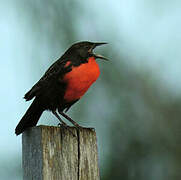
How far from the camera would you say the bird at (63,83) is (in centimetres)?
394

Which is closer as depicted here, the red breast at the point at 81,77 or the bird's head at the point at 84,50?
the red breast at the point at 81,77

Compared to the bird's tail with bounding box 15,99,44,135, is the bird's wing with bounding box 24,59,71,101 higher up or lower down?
higher up

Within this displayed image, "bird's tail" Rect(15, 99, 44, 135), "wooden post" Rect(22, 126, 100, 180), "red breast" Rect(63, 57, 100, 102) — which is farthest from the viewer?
"bird's tail" Rect(15, 99, 44, 135)

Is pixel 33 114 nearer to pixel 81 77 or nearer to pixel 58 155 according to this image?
pixel 81 77

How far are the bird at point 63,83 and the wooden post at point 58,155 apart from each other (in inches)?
29.4

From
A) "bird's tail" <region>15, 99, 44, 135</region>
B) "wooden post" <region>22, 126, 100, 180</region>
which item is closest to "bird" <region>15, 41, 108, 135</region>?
"bird's tail" <region>15, 99, 44, 135</region>

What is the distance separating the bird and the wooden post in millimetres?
748

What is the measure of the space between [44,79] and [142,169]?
3.45 meters

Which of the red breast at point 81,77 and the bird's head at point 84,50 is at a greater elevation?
the bird's head at point 84,50

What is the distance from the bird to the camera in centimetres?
394

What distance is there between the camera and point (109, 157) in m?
6.91

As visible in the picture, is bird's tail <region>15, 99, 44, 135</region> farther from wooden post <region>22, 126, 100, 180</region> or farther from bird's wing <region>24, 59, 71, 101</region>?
wooden post <region>22, 126, 100, 180</region>

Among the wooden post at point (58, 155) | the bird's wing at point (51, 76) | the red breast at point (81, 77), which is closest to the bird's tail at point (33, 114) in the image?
the bird's wing at point (51, 76)

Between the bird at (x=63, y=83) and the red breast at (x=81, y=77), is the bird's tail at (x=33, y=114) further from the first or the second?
the red breast at (x=81, y=77)
